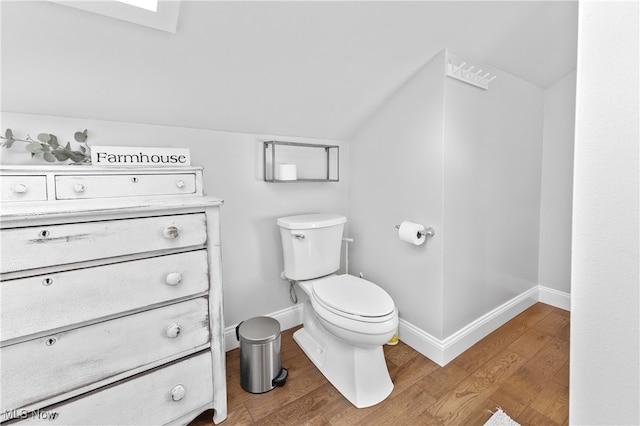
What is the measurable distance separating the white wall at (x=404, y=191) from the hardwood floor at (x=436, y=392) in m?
0.26

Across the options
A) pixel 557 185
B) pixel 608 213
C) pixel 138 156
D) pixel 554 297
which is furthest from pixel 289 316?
pixel 557 185

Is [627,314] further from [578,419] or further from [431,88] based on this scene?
[431,88]

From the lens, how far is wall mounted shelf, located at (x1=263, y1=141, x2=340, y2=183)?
1.77 m

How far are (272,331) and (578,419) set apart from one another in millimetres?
1286

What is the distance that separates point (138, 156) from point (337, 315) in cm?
116

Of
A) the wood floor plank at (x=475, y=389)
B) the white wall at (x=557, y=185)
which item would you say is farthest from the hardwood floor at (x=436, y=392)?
the white wall at (x=557, y=185)

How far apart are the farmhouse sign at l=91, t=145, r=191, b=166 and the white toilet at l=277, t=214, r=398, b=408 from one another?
25.3 inches

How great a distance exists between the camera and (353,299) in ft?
4.83

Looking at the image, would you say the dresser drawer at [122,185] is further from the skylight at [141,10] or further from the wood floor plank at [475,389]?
the wood floor plank at [475,389]

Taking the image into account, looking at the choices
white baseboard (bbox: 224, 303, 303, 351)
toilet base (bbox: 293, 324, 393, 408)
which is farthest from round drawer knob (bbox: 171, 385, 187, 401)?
white baseboard (bbox: 224, 303, 303, 351)

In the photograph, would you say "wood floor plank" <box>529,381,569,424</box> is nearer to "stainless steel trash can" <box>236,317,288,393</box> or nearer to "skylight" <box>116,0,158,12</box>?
"stainless steel trash can" <box>236,317,288,393</box>

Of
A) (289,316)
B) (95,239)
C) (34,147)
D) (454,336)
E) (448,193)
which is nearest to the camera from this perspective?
(95,239)

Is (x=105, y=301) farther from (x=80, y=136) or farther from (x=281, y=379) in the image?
(x=281, y=379)

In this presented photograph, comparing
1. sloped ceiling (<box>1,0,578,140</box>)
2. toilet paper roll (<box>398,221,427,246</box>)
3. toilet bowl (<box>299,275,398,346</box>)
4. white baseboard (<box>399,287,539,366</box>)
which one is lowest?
white baseboard (<box>399,287,539,366</box>)
